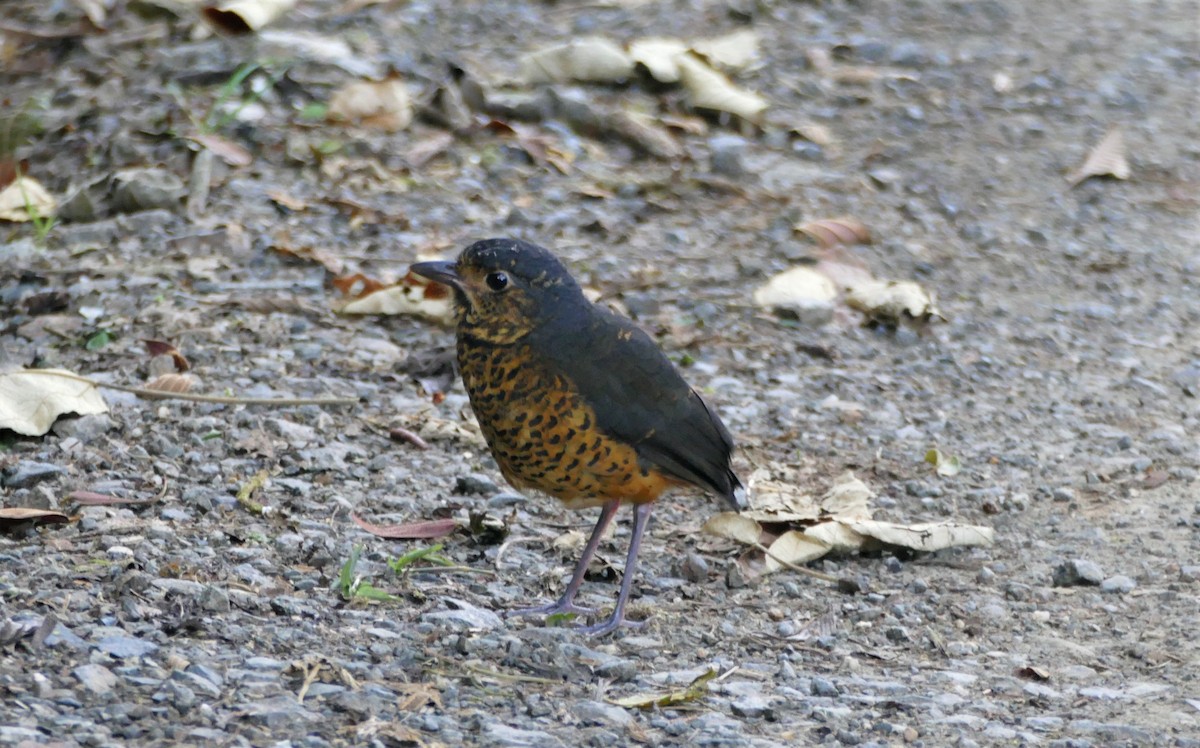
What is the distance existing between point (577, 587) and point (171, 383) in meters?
1.66

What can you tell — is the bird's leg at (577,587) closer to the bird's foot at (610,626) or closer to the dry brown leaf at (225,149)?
the bird's foot at (610,626)

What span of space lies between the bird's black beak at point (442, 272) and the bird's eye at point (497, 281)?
80 mm

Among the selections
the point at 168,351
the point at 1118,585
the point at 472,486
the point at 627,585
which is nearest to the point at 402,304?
the point at 168,351

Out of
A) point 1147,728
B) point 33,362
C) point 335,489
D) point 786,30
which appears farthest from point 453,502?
point 786,30

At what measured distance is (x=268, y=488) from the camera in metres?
4.57

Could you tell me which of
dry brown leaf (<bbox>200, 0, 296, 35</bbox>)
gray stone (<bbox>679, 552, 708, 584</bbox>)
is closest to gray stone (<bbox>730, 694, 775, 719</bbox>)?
gray stone (<bbox>679, 552, 708, 584</bbox>)

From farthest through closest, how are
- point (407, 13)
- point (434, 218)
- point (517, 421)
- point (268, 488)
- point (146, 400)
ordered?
1. point (407, 13)
2. point (434, 218)
3. point (146, 400)
4. point (268, 488)
5. point (517, 421)

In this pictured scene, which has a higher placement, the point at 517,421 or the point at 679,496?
the point at 517,421

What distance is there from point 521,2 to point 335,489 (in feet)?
18.6

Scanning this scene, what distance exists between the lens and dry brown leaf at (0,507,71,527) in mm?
3998

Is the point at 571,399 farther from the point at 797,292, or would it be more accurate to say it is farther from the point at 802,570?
the point at 797,292

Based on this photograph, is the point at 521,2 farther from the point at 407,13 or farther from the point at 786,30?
the point at 786,30

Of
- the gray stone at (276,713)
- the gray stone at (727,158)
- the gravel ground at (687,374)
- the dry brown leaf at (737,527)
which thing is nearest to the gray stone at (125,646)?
the gravel ground at (687,374)

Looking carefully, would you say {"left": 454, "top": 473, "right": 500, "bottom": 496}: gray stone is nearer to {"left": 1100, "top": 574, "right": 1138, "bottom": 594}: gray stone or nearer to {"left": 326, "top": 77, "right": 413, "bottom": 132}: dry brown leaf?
{"left": 1100, "top": 574, "right": 1138, "bottom": 594}: gray stone
